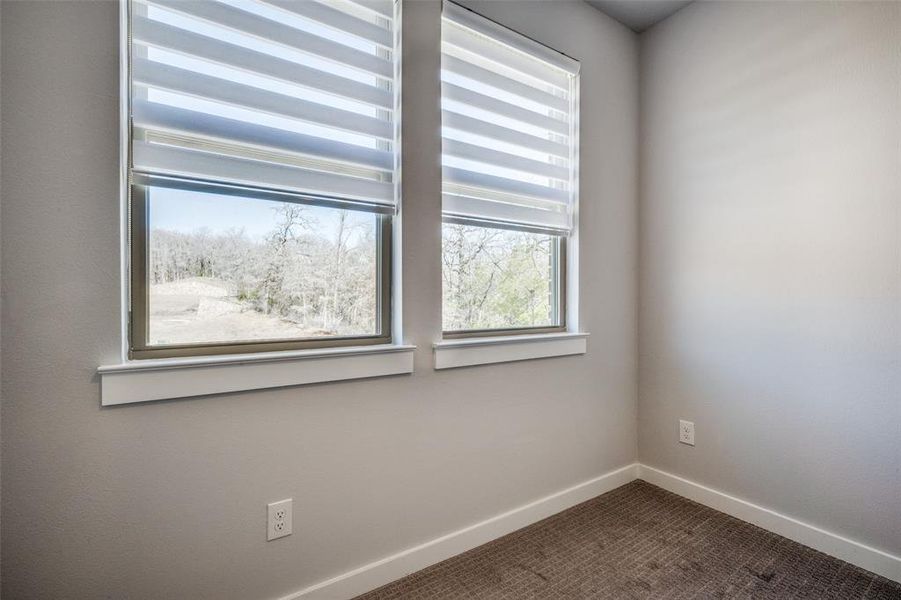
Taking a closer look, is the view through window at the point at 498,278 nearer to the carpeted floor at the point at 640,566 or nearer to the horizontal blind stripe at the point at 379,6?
the horizontal blind stripe at the point at 379,6

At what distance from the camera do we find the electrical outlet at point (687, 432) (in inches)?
92.7

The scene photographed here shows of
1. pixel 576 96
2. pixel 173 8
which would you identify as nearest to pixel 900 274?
pixel 576 96

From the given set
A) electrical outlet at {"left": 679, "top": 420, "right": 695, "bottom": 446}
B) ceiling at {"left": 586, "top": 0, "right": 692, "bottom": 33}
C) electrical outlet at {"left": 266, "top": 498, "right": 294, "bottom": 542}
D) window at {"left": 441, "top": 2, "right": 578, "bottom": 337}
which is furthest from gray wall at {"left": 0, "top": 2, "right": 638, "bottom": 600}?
electrical outlet at {"left": 679, "top": 420, "right": 695, "bottom": 446}

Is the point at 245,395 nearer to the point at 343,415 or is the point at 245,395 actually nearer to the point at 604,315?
the point at 343,415

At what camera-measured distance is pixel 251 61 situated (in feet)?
4.62

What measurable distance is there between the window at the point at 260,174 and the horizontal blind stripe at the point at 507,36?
0.30 metres

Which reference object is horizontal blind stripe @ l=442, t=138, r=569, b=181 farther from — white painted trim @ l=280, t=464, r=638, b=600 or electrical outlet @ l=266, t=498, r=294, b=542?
white painted trim @ l=280, t=464, r=638, b=600

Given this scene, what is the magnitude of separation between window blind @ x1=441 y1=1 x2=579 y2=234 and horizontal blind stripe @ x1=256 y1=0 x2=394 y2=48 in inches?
11.4

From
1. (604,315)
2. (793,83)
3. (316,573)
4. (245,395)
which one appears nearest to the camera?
(245,395)

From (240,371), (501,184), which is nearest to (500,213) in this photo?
(501,184)

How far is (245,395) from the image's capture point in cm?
140

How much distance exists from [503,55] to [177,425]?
195 centimetres

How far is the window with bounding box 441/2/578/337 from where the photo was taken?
73.7 inches

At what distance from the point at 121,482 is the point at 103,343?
391mm
